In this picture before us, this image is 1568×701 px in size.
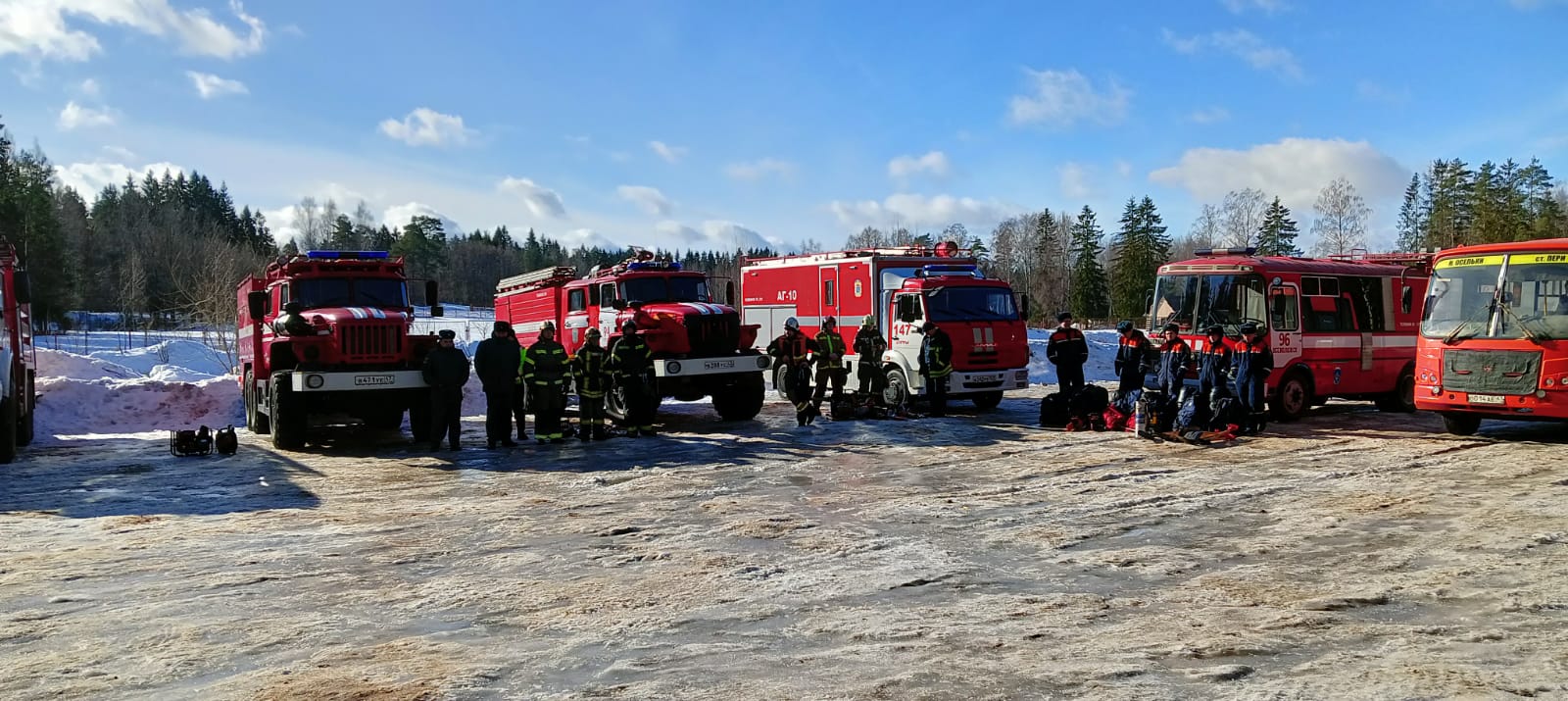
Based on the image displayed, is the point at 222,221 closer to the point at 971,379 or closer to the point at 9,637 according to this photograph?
the point at 971,379

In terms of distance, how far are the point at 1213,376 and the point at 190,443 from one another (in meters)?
13.1

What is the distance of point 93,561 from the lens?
661 cm

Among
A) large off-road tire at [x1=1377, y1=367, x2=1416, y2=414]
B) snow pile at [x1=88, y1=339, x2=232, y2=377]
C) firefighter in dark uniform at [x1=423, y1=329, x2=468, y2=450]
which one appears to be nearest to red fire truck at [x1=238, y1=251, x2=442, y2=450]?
firefighter in dark uniform at [x1=423, y1=329, x2=468, y2=450]

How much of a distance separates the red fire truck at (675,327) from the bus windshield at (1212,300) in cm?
641

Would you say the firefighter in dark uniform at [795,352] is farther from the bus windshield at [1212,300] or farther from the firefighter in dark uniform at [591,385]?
the bus windshield at [1212,300]

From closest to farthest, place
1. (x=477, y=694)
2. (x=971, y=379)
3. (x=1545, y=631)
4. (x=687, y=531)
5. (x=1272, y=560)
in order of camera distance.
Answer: (x=477, y=694) < (x=1545, y=631) < (x=1272, y=560) < (x=687, y=531) < (x=971, y=379)

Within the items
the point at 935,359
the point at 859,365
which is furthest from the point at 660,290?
the point at 935,359

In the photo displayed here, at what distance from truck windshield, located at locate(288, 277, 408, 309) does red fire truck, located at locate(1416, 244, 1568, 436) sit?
45.9 feet

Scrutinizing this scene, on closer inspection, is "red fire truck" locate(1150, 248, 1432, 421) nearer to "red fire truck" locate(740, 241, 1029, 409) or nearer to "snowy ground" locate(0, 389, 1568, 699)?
"red fire truck" locate(740, 241, 1029, 409)

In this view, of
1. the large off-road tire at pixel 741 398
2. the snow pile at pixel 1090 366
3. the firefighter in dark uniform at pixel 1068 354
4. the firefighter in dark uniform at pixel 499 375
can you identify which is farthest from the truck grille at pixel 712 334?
the snow pile at pixel 1090 366

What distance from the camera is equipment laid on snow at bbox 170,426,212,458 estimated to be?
12312 mm

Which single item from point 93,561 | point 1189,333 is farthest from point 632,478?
point 1189,333

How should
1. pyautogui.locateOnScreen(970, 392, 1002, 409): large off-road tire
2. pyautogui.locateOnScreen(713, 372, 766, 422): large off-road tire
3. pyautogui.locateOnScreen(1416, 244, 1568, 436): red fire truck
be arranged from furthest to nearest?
pyautogui.locateOnScreen(970, 392, 1002, 409): large off-road tire, pyautogui.locateOnScreen(713, 372, 766, 422): large off-road tire, pyautogui.locateOnScreen(1416, 244, 1568, 436): red fire truck

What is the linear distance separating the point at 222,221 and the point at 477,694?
337 ft
